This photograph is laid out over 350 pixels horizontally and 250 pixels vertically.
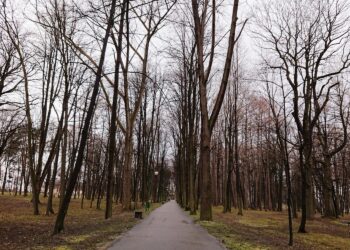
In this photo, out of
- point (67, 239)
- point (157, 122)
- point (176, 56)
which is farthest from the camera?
point (157, 122)

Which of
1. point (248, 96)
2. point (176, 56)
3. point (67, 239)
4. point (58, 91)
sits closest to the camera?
point (67, 239)

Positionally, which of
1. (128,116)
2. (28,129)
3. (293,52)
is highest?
(293,52)

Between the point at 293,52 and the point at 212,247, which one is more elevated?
the point at 293,52

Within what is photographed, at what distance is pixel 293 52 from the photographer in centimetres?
1980

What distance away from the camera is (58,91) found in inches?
966

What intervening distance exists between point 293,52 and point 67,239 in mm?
15126

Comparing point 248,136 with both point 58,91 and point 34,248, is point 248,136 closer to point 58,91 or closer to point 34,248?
point 58,91

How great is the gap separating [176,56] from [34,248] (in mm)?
19442

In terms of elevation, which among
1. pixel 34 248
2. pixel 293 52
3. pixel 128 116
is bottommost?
pixel 34 248

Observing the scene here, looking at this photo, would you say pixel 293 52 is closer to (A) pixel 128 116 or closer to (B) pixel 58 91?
(A) pixel 128 116

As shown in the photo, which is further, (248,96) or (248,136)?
(248,136)

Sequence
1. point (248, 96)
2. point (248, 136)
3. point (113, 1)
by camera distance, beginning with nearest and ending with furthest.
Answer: point (113, 1)
point (248, 96)
point (248, 136)

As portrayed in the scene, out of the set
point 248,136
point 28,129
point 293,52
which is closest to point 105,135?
point 248,136

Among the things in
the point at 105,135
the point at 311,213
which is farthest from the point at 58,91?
the point at 105,135
